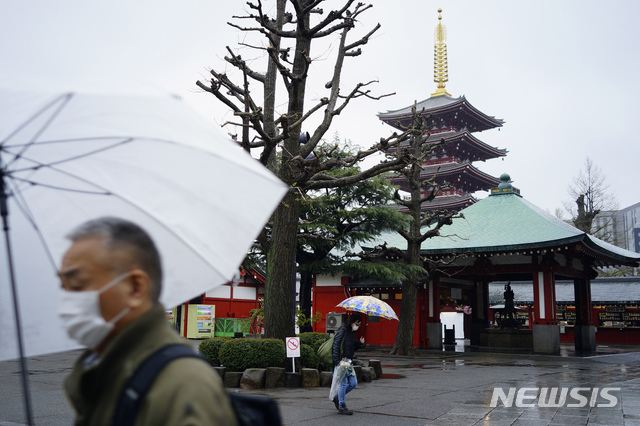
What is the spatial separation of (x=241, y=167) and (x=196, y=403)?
0.92m

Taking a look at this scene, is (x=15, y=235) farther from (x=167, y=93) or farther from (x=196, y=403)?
(x=196, y=403)

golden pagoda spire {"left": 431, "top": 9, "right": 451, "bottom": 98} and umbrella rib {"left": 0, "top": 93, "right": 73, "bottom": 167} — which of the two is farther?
golden pagoda spire {"left": 431, "top": 9, "right": 451, "bottom": 98}

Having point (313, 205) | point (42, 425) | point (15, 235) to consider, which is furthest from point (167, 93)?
point (313, 205)

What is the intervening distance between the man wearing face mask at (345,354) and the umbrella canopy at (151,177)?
6698mm

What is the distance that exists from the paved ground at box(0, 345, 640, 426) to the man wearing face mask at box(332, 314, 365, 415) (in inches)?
7.4

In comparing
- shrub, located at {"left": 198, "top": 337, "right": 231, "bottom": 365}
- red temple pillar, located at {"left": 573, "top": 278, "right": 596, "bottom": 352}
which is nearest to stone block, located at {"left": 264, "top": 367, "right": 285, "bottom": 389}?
shrub, located at {"left": 198, "top": 337, "right": 231, "bottom": 365}

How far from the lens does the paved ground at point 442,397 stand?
775cm

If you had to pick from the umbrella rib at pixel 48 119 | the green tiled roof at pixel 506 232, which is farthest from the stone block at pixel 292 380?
the green tiled roof at pixel 506 232

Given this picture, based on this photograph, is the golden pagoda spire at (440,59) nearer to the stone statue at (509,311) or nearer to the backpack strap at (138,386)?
the stone statue at (509,311)

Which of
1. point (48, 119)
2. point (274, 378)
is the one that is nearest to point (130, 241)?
point (48, 119)

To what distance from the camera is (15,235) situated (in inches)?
88.6

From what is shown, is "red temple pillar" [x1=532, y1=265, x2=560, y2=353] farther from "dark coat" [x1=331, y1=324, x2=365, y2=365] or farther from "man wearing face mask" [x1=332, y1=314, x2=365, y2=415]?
"dark coat" [x1=331, y1=324, x2=365, y2=365]

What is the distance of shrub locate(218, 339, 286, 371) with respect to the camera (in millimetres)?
11281

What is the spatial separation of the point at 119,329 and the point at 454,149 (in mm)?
36651
